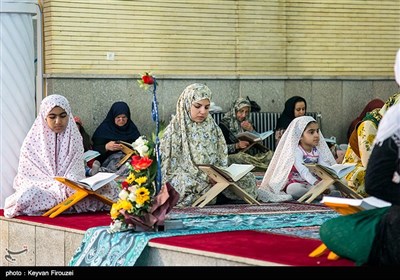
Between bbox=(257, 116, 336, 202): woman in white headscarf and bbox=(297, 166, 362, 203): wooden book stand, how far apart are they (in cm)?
27

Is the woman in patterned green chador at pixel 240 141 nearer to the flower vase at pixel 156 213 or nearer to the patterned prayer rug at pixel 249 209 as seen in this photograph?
the patterned prayer rug at pixel 249 209

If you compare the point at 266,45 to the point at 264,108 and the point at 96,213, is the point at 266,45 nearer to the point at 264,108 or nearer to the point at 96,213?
the point at 264,108

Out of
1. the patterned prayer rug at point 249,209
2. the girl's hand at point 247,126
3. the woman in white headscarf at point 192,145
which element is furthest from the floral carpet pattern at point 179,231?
the girl's hand at point 247,126

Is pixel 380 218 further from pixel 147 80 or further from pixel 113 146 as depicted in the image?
pixel 113 146

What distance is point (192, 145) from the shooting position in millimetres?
9883

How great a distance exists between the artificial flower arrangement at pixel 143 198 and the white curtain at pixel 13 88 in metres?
2.93

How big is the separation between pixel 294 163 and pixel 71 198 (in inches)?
94.2

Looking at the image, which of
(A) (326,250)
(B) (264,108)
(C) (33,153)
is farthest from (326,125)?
(A) (326,250)

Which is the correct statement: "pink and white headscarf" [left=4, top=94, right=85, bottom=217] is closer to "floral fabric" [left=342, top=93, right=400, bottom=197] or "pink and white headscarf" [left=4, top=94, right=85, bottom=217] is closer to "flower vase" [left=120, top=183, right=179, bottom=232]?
"flower vase" [left=120, top=183, right=179, bottom=232]

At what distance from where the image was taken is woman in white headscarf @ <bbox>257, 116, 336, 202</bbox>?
1032cm

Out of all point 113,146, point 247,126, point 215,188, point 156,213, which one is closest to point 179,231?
point 156,213

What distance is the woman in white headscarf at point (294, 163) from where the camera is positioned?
1032 centimetres

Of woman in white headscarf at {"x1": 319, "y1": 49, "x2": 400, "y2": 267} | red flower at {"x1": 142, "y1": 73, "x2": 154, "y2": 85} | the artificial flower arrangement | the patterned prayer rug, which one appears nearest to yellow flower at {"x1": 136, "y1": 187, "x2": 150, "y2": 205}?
the artificial flower arrangement

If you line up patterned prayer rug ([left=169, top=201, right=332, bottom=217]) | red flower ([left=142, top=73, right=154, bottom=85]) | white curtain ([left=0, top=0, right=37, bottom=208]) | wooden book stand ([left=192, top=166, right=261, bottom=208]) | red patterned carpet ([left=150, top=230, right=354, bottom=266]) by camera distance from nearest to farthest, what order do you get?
red patterned carpet ([left=150, top=230, right=354, bottom=266]), red flower ([left=142, top=73, right=154, bottom=85]), patterned prayer rug ([left=169, top=201, right=332, bottom=217]), wooden book stand ([left=192, top=166, right=261, bottom=208]), white curtain ([left=0, top=0, right=37, bottom=208])
